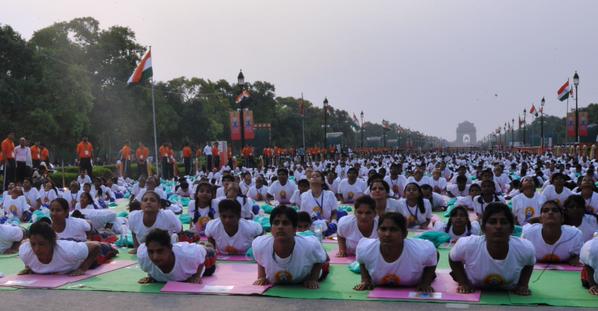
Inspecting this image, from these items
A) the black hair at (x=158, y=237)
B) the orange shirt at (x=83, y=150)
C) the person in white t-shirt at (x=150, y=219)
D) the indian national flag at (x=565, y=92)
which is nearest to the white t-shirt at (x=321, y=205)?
the person in white t-shirt at (x=150, y=219)

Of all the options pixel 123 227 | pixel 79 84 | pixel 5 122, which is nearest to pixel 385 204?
pixel 123 227

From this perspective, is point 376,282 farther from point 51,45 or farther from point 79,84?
point 51,45

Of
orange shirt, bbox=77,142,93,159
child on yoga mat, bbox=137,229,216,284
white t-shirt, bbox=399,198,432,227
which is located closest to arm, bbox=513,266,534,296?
child on yoga mat, bbox=137,229,216,284

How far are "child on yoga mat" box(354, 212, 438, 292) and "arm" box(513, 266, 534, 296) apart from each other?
0.80 meters

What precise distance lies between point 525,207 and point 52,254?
7463 mm

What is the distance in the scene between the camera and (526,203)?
36.4 ft

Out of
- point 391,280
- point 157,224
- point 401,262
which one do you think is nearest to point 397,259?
point 401,262

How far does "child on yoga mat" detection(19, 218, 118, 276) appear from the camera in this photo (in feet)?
24.1

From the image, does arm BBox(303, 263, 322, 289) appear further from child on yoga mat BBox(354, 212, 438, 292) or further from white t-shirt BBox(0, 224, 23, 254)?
white t-shirt BBox(0, 224, 23, 254)

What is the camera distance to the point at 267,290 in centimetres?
675

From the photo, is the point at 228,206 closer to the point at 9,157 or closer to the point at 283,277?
the point at 283,277

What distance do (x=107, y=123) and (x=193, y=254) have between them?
1629 inches

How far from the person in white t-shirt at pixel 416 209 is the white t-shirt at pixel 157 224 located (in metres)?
4.13

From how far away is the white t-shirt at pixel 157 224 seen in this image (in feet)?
29.3
